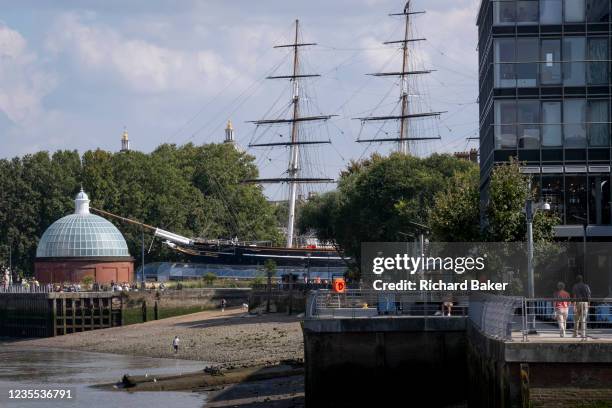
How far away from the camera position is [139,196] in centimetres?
14450

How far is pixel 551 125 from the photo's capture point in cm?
5122

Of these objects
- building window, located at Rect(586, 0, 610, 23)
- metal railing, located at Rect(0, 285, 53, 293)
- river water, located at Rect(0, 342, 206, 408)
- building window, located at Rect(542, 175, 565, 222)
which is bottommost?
river water, located at Rect(0, 342, 206, 408)

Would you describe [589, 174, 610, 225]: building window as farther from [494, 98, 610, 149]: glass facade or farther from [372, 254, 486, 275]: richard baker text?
[372, 254, 486, 275]: richard baker text

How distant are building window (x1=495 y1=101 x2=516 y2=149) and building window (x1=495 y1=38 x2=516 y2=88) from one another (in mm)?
768

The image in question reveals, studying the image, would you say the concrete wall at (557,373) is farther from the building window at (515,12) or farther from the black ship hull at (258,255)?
the black ship hull at (258,255)

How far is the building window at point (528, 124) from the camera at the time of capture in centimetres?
5125

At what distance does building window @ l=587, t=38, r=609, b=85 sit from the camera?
166ft

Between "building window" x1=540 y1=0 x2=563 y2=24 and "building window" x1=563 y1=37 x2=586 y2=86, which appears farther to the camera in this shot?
"building window" x1=540 y1=0 x2=563 y2=24

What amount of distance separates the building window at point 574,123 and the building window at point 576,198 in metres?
1.30

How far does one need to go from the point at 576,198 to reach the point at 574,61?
5198mm

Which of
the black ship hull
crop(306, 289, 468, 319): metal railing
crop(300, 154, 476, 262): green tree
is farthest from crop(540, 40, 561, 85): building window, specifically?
the black ship hull

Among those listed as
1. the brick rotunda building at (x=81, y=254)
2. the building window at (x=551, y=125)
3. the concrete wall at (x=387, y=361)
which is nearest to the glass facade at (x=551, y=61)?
the building window at (x=551, y=125)

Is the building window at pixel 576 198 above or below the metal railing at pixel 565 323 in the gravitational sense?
above

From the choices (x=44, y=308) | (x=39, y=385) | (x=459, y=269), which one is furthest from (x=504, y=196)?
(x=44, y=308)
